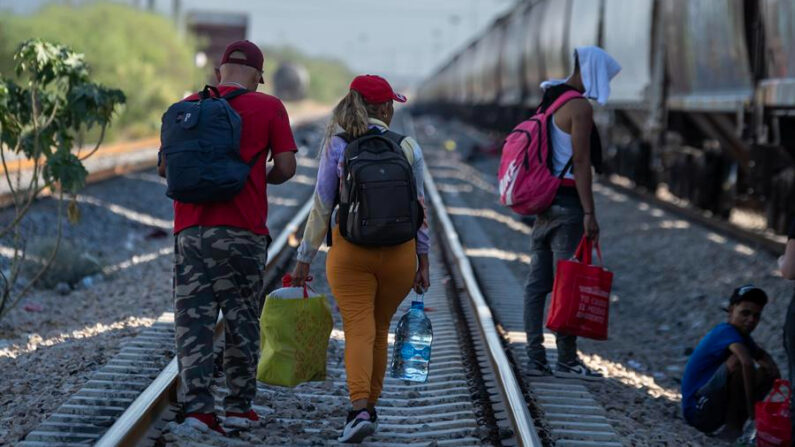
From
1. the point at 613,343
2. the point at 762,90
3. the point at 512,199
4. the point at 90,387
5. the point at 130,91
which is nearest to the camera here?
the point at 90,387

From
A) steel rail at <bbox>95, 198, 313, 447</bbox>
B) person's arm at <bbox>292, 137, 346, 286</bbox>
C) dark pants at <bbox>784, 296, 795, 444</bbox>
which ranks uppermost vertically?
person's arm at <bbox>292, 137, 346, 286</bbox>

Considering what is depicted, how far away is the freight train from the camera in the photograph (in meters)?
10.8

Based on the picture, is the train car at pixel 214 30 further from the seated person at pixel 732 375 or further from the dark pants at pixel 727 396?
the dark pants at pixel 727 396

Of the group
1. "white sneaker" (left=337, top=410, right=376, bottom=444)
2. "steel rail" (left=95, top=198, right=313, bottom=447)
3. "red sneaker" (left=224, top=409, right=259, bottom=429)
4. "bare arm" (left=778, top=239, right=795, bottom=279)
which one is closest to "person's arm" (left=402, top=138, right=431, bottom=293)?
"white sneaker" (left=337, top=410, right=376, bottom=444)

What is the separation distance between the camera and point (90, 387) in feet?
18.7

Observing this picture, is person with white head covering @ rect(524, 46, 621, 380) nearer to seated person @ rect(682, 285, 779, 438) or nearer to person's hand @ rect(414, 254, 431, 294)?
seated person @ rect(682, 285, 779, 438)

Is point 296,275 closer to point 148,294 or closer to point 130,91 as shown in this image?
point 148,294

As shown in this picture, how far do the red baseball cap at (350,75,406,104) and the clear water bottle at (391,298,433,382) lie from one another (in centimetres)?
108

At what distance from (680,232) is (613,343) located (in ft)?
19.0

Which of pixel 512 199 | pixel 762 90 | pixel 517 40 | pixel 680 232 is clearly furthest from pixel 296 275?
pixel 517 40

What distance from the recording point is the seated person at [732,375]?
628 cm

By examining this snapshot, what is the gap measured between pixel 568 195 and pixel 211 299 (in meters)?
2.32

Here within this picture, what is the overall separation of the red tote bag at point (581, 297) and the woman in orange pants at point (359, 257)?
1508 mm

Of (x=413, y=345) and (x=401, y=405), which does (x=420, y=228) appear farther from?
(x=401, y=405)
